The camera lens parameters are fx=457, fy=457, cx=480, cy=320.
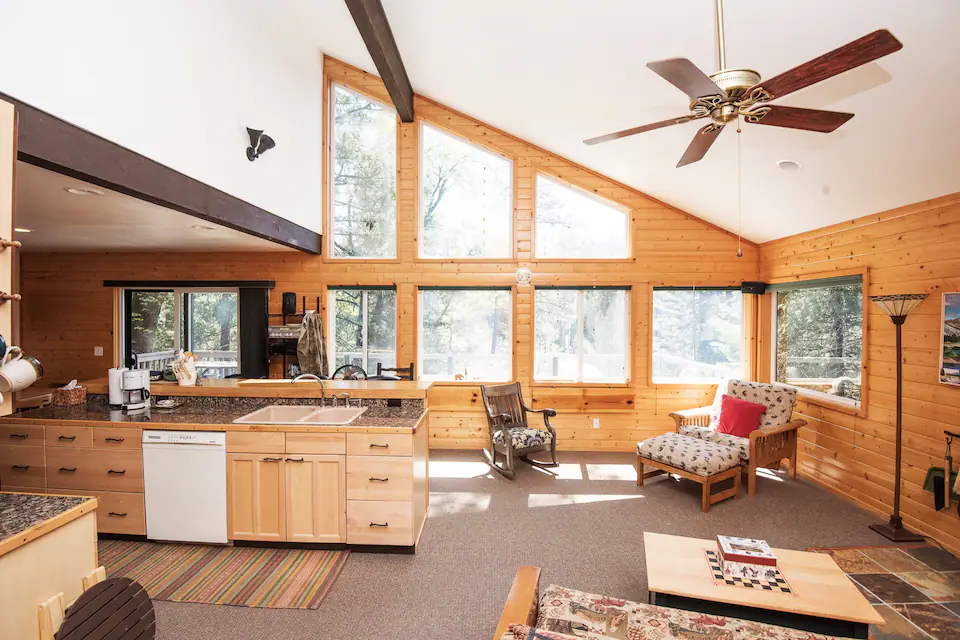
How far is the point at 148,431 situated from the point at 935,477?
5464 millimetres

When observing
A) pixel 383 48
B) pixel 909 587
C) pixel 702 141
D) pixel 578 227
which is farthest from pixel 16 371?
pixel 578 227

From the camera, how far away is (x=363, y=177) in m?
5.83

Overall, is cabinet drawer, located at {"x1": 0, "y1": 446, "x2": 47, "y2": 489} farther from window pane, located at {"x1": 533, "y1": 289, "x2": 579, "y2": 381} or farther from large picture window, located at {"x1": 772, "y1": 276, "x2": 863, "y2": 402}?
large picture window, located at {"x1": 772, "y1": 276, "x2": 863, "y2": 402}

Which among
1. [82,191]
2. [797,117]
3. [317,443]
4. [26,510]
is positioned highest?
[797,117]

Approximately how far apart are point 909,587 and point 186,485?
4.64 metres

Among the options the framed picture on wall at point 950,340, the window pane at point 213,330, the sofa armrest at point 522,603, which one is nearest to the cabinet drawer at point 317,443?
the sofa armrest at point 522,603

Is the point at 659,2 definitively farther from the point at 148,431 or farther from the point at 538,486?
the point at 148,431

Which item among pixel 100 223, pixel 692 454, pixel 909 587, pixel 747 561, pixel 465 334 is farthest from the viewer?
pixel 465 334

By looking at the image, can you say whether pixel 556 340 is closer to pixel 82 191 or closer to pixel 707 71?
pixel 707 71

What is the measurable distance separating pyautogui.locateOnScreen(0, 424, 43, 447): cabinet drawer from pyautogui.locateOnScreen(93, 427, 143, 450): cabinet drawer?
16.6 inches

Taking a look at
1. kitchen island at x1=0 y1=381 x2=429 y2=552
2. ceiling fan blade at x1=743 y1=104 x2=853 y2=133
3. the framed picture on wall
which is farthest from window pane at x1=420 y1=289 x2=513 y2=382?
the framed picture on wall

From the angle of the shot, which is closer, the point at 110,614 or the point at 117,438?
the point at 110,614

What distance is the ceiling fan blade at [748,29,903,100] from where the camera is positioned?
1.52 metres

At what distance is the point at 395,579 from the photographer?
2.83 m
